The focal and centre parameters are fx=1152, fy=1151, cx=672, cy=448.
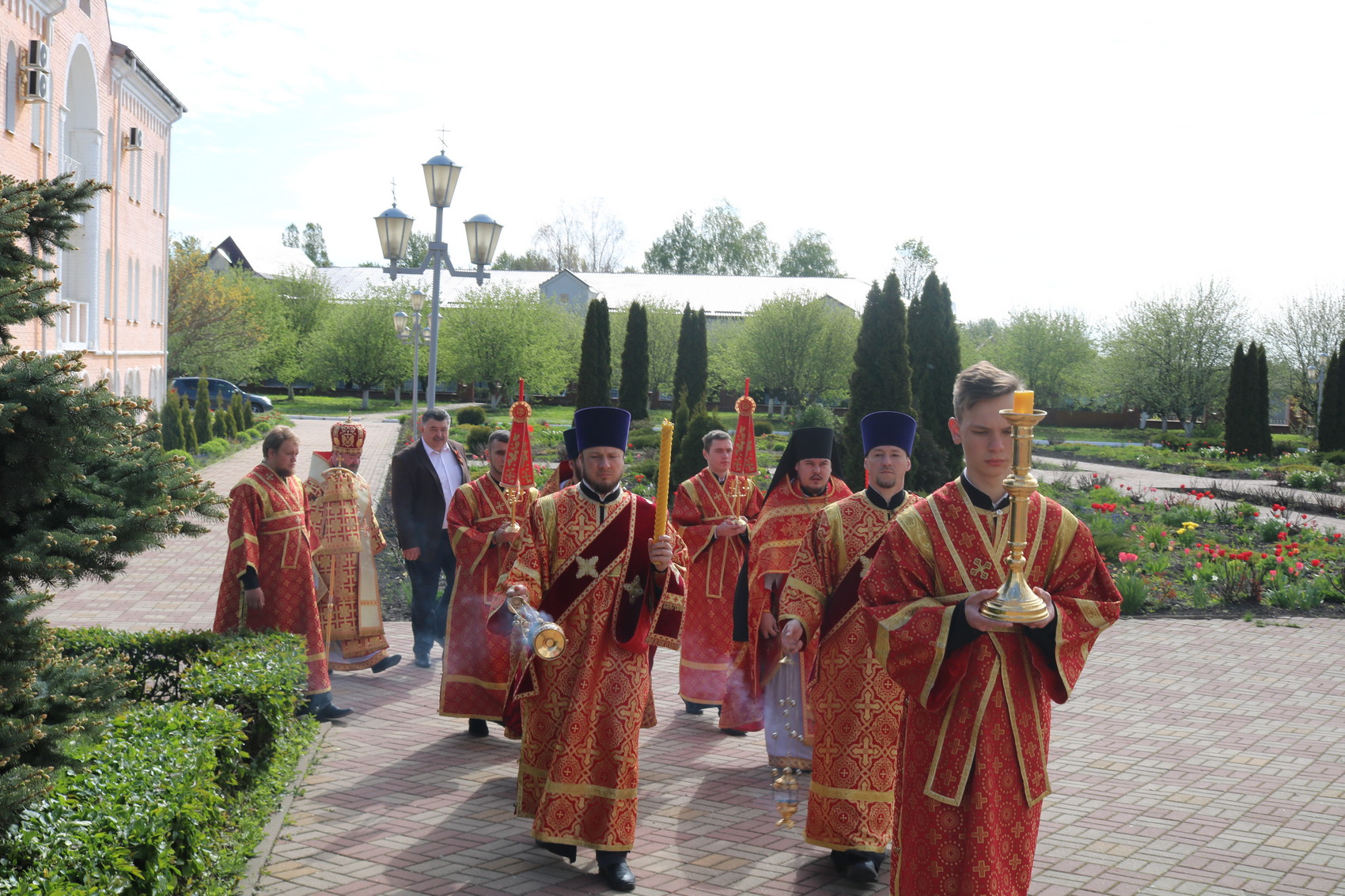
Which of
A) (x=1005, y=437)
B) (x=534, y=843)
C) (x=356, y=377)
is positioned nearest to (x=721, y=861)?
(x=534, y=843)

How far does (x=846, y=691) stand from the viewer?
505 cm

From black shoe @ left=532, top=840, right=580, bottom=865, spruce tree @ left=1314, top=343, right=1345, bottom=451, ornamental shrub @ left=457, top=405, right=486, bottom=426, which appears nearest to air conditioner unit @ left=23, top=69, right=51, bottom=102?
black shoe @ left=532, top=840, right=580, bottom=865

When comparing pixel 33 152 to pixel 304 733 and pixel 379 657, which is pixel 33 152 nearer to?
pixel 379 657

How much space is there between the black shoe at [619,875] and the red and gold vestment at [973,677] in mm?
1653

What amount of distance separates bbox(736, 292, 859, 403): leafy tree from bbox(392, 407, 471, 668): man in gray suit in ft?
122

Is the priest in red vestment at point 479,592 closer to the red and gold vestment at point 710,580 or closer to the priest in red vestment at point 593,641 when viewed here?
the red and gold vestment at point 710,580

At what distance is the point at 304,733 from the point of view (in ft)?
21.8

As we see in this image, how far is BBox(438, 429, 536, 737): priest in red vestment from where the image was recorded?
286 inches

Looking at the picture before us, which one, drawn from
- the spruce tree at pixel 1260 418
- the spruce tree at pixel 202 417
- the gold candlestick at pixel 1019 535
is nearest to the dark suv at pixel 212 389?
the spruce tree at pixel 202 417

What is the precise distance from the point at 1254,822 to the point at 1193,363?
4622cm

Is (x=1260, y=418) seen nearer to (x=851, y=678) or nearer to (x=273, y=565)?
(x=273, y=565)

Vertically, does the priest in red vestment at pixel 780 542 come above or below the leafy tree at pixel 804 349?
below

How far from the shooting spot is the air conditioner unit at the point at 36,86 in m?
18.2

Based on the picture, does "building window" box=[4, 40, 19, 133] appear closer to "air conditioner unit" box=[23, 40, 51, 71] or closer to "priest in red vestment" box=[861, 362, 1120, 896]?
"air conditioner unit" box=[23, 40, 51, 71]
